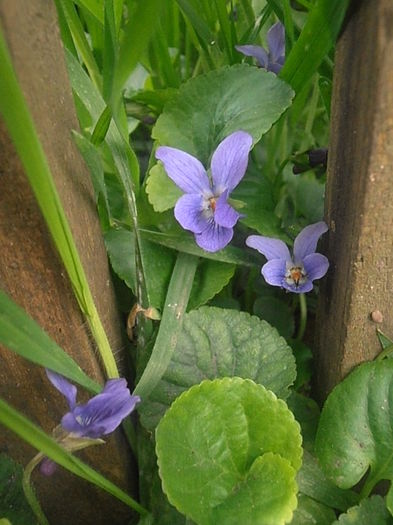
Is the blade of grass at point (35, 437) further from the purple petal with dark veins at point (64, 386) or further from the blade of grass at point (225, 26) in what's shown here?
the blade of grass at point (225, 26)

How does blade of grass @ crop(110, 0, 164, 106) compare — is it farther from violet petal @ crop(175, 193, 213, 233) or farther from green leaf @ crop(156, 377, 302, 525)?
green leaf @ crop(156, 377, 302, 525)

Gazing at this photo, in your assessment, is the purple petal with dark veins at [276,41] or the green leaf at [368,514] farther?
the purple petal with dark veins at [276,41]

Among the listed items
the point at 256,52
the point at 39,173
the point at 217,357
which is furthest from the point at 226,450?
the point at 256,52

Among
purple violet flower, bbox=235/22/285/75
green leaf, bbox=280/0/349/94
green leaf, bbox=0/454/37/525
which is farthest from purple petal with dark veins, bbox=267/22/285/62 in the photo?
green leaf, bbox=0/454/37/525

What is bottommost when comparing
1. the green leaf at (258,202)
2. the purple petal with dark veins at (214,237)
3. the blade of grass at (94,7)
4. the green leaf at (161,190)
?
the green leaf at (258,202)

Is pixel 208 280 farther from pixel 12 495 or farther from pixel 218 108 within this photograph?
pixel 12 495

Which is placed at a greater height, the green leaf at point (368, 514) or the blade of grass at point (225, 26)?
the blade of grass at point (225, 26)

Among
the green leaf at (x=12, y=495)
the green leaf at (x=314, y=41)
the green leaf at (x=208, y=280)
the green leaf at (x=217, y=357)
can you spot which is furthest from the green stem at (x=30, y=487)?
the green leaf at (x=314, y=41)
